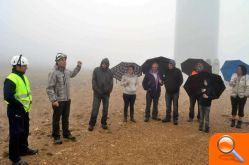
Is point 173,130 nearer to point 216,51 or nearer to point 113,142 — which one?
point 113,142

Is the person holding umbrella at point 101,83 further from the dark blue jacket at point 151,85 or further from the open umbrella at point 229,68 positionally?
the open umbrella at point 229,68

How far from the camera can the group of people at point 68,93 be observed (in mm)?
6465

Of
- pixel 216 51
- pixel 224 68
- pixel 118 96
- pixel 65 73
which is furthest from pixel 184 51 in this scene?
pixel 65 73

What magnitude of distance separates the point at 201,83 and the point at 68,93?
4.22 metres

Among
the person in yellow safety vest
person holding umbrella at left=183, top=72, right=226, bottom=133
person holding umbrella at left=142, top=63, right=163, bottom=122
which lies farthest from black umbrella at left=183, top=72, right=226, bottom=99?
the person in yellow safety vest

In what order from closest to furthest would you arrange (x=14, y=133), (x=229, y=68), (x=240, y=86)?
(x=14, y=133), (x=240, y=86), (x=229, y=68)

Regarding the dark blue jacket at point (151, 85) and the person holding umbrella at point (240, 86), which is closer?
the person holding umbrella at point (240, 86)

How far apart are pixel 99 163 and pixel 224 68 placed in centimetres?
671

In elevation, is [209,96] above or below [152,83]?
below

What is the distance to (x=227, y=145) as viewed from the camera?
2410mm

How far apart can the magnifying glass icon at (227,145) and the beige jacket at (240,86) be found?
319 inches

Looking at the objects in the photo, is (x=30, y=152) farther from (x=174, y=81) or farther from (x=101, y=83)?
(x=174, y=81)

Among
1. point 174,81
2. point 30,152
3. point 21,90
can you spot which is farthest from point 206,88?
point 21,90

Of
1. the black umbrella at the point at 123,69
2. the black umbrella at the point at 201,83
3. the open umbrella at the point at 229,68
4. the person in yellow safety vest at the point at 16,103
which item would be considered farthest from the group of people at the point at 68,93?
the open umbrella at the point at 229,68
